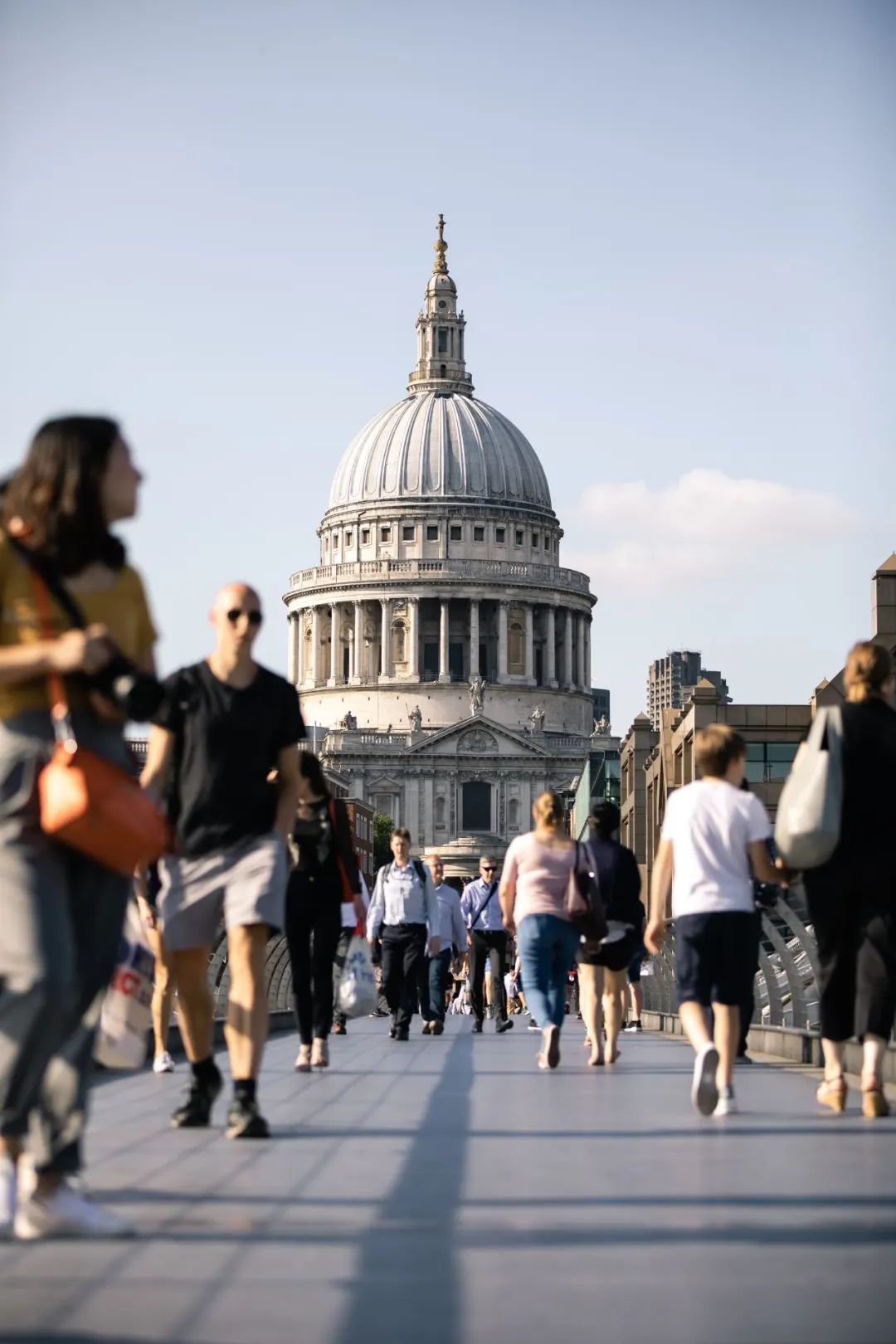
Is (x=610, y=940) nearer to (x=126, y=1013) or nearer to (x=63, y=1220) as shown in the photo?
(x=126, y=1013)

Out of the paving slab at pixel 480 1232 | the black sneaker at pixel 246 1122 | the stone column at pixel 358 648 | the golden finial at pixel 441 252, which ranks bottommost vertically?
the paving slab at pixel 480 1232

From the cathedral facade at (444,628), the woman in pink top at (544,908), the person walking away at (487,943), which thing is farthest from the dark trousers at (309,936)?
the cathedral facade at (444,628)

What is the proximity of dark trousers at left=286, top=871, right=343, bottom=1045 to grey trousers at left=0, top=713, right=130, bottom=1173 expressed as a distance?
8264 millimetres

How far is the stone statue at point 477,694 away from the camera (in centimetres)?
14650

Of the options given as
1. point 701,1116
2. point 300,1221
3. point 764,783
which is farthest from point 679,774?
point 300,1221

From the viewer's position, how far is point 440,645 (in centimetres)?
15175

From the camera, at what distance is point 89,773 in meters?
7.14

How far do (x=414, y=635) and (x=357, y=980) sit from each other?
135 m

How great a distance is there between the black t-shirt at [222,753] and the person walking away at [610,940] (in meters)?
6.83

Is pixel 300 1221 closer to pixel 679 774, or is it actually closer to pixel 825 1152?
pixel 825 1152

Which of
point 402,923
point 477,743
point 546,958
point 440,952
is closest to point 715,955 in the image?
point 546,958

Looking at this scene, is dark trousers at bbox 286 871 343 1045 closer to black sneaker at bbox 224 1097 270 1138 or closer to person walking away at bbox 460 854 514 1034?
black sneaker at bbox 224 1097 270 1138

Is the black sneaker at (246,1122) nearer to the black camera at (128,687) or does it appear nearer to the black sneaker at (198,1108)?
the black sneaker at (198,1108)

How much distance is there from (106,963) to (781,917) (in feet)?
33.3
